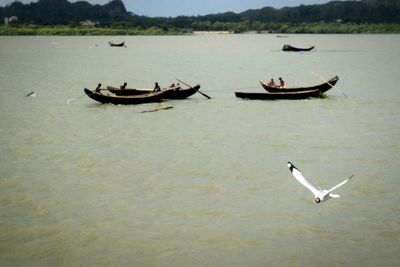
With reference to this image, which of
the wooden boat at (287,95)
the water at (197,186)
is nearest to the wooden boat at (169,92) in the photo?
the water at (197,186)

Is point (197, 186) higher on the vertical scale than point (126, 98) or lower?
higher

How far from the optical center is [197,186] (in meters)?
13.7

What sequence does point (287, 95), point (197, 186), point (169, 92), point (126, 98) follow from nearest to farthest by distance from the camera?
point (197, 186) → point (126, 98) → point (287, 95) → point (169, 92)

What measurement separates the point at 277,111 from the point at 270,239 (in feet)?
Result: 51.7

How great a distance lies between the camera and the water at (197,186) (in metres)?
10.0

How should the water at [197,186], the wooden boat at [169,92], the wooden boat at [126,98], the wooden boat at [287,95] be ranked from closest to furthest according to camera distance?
1. the water at [197,186]
2. the wooden boat at [126,98]
3. the wooden boat at [287,95]
4. the wooden boat at [169,92]

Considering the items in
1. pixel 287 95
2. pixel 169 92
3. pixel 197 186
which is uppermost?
pixel 197 186

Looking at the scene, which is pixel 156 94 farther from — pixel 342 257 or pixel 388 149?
pixel 342 257

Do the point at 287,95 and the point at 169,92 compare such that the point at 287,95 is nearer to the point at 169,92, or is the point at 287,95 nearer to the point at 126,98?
the point at 169,92

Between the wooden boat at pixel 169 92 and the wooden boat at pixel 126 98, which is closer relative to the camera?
the wooden boat at pixel 126 98

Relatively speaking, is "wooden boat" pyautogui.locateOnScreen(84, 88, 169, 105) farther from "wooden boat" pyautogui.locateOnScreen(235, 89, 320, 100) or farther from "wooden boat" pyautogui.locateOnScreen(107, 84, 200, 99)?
"wooden boat" pyautogui.locateOnScreen(235, 89, 320, 100)

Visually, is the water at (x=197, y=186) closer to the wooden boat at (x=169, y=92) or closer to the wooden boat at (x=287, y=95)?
the wooden boat at (x=287, y=95)

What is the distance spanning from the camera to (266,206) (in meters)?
12.2

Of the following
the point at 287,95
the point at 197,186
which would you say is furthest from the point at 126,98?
the point at 197,186
